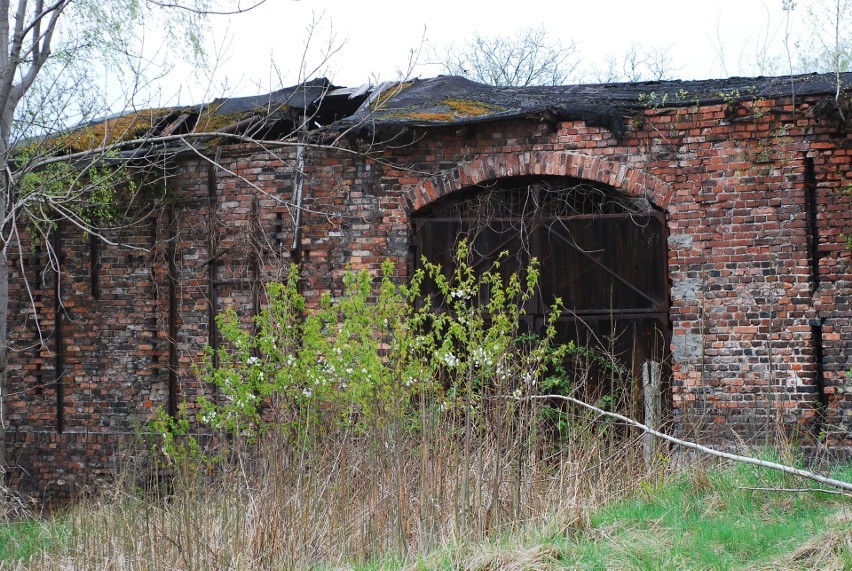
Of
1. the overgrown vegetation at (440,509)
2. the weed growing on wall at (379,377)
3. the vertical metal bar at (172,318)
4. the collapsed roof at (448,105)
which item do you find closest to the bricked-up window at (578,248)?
the weed growing on wall at (379,377)

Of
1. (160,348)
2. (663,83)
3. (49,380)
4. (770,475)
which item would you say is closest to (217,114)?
(160,348)

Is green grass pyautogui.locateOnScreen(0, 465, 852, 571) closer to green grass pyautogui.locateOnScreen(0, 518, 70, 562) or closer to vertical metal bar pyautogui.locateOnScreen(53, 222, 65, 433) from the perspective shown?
green grass pyautogui.locateOnScreen(0, 518, 70, 562)

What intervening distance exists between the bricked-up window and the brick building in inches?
0.8

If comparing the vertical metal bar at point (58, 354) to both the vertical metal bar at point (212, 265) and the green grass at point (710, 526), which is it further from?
the green grass at point (710, 526)

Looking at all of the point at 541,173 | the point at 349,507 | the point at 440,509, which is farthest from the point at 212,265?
the point at 440,509

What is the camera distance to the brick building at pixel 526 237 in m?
7.75

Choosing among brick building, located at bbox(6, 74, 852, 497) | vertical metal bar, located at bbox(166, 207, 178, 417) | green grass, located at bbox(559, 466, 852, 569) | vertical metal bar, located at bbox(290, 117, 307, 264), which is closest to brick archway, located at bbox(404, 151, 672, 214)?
brick building, located at bbox(6, 74, 852, 497)

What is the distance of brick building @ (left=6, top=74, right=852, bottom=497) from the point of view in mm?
7746

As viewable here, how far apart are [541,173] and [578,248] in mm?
775

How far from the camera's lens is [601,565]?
13.9ft

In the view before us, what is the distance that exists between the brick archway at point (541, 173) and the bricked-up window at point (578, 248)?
5.8 inches

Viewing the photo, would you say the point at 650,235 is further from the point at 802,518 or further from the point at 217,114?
the point at 217,114

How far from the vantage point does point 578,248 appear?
27.2 feet

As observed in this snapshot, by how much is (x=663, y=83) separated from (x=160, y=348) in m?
5.81
